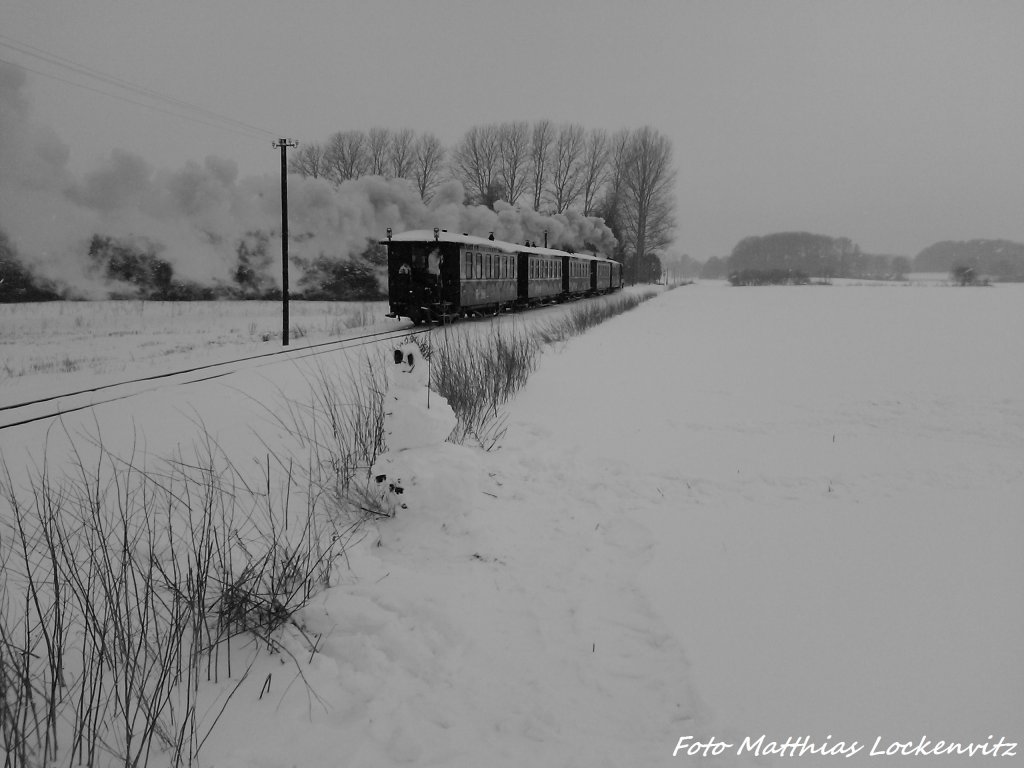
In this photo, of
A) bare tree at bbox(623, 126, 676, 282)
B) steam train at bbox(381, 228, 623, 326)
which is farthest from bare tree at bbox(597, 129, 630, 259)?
steam train at bbox(381, 228, 623, 326)

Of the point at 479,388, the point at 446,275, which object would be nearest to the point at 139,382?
the point at 479,388

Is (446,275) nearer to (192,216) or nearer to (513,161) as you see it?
(192,216)

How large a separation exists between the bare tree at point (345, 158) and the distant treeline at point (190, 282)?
46.5ft

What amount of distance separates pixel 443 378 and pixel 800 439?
13.5 feet

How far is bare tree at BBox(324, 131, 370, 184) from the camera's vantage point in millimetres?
35031

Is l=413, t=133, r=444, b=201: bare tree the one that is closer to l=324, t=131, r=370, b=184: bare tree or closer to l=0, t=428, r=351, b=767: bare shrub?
l=324, t=131, r=370, b=184: bare tree

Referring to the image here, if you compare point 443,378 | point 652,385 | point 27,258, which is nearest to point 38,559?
point 443,378

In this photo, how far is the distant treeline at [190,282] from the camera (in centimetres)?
1321

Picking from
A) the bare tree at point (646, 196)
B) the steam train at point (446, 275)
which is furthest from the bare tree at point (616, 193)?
the steam train at point (446, 275)

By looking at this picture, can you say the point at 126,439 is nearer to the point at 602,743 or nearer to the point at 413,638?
the point at 413,638

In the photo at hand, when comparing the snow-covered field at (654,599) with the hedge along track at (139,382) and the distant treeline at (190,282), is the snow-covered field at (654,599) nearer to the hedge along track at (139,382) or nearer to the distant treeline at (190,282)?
the hedge along track at (139,382)

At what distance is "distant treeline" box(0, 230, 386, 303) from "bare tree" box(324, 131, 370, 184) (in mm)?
14175

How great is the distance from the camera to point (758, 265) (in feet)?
224

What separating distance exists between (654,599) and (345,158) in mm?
37300
